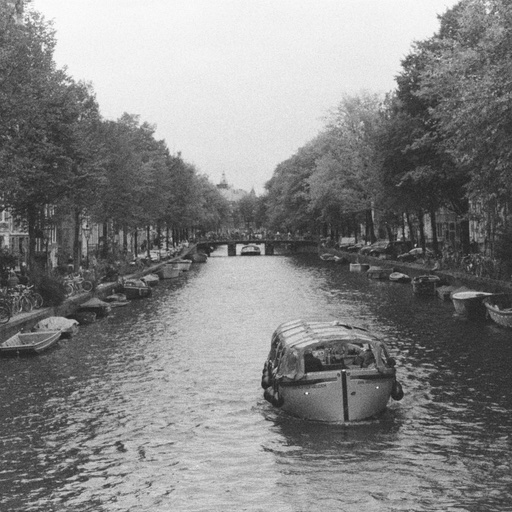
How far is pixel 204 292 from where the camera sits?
66.2 metres

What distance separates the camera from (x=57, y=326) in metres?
37.5

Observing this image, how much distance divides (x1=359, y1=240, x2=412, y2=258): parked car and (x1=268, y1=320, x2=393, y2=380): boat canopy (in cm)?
6462

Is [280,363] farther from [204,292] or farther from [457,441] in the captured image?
[204,292]

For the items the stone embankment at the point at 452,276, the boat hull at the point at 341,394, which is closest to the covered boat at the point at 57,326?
the boat hull at the point at 341,394

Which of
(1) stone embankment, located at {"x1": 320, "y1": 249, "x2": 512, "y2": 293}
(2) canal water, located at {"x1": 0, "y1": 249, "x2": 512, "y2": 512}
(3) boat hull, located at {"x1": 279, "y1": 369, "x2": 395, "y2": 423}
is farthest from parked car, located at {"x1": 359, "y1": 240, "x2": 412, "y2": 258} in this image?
(3) boat hull, located at {"x1": 279, "y1": 369, "x2": 395, "y2": 423}

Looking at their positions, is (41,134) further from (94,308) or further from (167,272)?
(167,272)

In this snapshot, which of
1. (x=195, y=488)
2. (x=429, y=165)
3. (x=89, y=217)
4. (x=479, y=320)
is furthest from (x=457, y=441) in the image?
(x=89, y=217)

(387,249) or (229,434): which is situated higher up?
(387,249)

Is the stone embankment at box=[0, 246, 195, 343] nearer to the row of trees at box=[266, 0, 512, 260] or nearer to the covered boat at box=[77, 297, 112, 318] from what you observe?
the covered boat at box=[77, 297, 112, 318]

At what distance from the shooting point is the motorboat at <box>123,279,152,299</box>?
59281mm

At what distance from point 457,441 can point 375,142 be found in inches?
1909

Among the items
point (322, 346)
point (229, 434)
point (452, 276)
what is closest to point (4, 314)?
point (229, 434)

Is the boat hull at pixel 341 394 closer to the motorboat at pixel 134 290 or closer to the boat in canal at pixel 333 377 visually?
the boat in canal at pixel 333 377

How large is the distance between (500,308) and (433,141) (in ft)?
72.8
